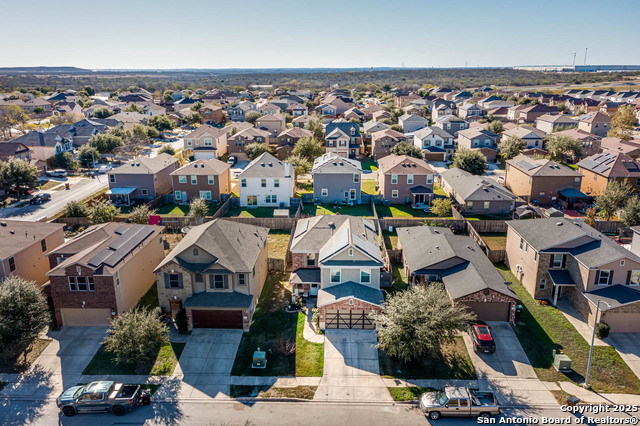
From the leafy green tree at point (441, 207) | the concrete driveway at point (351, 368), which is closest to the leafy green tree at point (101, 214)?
the concrete driveway at point (351, 368)

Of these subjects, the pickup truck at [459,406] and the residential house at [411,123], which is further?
the residential house at [411,123]

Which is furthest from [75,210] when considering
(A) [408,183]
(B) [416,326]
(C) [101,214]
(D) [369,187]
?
(B) [416,326]

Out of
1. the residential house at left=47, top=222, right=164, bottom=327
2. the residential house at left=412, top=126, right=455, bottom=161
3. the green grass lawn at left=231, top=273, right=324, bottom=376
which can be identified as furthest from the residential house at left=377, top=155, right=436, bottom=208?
the residential house at left=47, top=222, right=164, bottom=327

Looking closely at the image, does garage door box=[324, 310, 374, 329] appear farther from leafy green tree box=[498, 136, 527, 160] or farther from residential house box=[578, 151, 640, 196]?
leafy green tree box=[498, 136, 527, 160]

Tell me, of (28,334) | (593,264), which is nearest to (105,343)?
(28,334)

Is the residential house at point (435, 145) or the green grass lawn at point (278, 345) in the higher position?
the residential house at point (435, 145)

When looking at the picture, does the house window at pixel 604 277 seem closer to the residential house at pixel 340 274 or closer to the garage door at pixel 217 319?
the residential house at pixel 340 274

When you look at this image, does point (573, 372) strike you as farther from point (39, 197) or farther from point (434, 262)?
point (39, 197)

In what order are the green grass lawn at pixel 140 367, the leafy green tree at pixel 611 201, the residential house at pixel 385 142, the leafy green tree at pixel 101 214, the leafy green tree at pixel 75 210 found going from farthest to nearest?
the residential house at pixel 385 142 → the leafy green tree at pixel 75 210 → the leafy green tree at pixel 611 201 → the leafy green tree at pixel 101 214 → the green grass lawn at pixel 140 367
